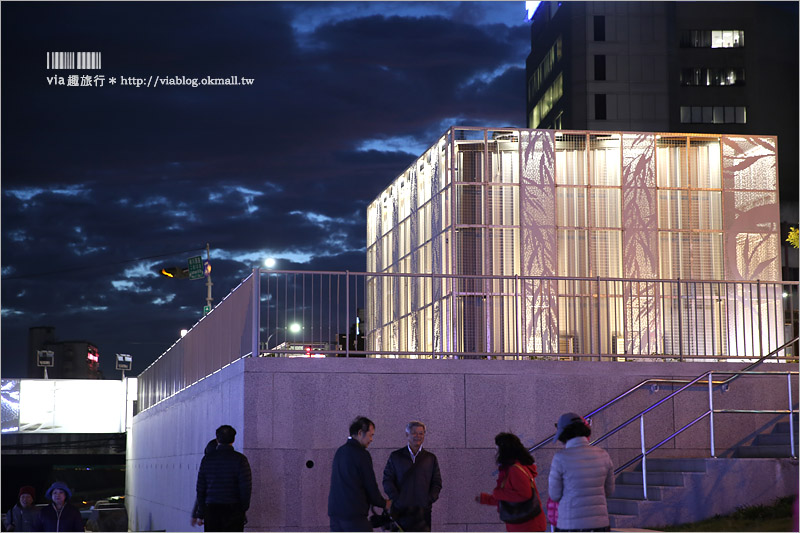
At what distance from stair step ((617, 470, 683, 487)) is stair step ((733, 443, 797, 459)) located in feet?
4.19

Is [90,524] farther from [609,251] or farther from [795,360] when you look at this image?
[795,360]

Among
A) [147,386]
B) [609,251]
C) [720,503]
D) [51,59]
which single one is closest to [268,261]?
[147,386]

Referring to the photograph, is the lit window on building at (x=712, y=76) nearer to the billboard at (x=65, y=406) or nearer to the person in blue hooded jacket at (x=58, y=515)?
the billboard at (x=65, y=406)

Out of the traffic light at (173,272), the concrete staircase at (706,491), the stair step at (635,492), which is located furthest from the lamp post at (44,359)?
the concrete staircase at (706,491)

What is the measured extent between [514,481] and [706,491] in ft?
15.9

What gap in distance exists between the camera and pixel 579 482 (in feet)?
26.9

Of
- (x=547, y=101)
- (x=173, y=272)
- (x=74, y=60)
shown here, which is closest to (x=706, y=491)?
(x=74, y=60)

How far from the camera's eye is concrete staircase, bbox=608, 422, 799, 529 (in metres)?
12.8

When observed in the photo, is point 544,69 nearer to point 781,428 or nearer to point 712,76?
point 712,76

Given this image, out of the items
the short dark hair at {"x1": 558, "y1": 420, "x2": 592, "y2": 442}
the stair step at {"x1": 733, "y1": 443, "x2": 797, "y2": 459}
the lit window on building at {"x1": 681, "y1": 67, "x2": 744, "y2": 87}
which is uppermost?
the lit window on building at {"x1": 681, "y1": 67, "x2": 744, "y2": 87}

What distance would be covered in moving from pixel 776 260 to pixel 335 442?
14182 millimetres

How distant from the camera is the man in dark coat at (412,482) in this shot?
10.8 m

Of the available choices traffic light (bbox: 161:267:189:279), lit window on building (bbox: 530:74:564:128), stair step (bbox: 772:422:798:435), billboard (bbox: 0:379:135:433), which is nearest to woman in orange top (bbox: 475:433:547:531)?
stair step (bbox: 772:422:798:435)

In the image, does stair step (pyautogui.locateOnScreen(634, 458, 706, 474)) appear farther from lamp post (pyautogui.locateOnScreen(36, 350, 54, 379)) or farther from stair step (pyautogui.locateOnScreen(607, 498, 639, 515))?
lamp post (pyautogui.locateOnScreen(36, 350, 54, 379))
